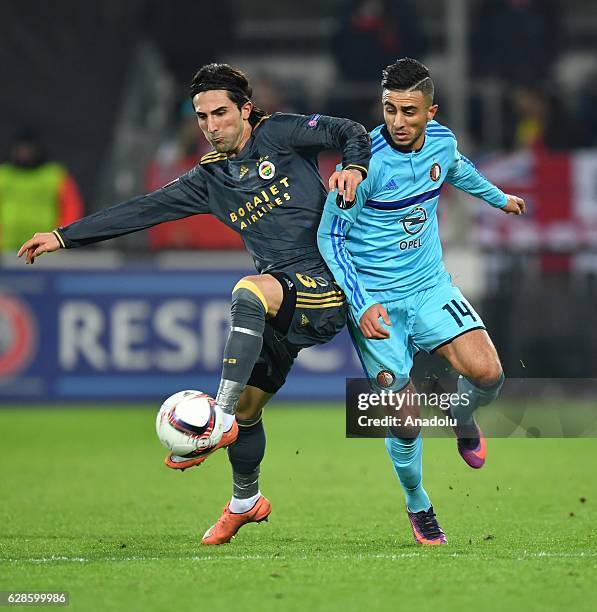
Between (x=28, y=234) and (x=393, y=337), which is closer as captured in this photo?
(x=393, y=337)

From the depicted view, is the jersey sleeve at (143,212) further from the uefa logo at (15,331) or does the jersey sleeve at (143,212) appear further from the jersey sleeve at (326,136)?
the uefa logo at (15,331)

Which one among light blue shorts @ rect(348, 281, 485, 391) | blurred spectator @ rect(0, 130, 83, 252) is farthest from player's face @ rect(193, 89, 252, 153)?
blurred spectator @ rect(0, 130, 83, 252)

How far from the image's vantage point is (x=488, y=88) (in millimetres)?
14594

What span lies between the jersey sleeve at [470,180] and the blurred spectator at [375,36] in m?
8.40

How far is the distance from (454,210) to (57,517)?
6470 mm

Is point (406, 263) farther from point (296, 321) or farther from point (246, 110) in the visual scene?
point (246, 110)

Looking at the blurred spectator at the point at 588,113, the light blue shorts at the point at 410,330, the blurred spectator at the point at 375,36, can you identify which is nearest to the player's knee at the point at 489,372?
the light blue shorts at the point at 410,330

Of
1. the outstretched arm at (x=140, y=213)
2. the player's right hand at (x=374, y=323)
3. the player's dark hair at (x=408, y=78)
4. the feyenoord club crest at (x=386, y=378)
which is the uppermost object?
the player's dark hair at (x=408, y=78)

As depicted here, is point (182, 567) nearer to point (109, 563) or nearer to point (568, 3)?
point (109, 563)

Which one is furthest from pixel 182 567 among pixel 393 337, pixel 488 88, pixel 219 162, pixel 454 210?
pixel 488 88

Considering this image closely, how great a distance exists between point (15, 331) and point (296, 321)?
21.8 ft

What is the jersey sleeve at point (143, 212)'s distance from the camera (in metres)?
6.05

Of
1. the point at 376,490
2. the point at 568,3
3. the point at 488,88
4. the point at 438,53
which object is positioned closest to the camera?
the point at 376,490

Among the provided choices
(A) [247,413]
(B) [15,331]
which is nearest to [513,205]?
(A) [247,413]
